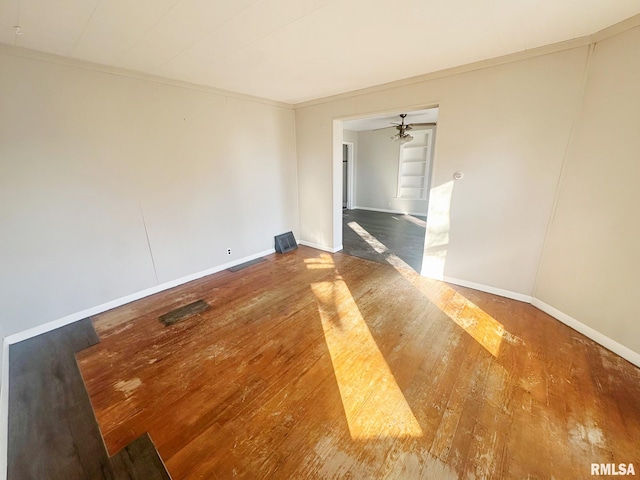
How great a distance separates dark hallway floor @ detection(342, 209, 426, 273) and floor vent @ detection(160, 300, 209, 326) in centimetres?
243

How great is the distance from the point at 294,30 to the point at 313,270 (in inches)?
105

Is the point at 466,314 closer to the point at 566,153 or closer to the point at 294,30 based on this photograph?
the point at 566,153

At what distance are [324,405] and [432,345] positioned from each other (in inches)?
41.7

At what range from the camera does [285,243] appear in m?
4.46

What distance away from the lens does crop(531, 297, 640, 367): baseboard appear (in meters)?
1.90

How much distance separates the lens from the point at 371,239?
506cm

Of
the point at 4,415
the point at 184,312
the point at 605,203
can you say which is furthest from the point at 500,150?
the point at 4,415

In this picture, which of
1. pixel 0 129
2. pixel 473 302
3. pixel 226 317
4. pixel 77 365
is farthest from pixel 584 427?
pixel 0 129

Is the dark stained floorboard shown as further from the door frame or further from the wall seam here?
the door frame

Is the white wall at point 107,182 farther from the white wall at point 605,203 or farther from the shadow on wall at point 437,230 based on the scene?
the white wall at point 605,203

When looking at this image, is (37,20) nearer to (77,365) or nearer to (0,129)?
(0,129)

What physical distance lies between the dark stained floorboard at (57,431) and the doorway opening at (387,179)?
375 centimetres

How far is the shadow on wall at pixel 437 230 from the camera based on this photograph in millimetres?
3004

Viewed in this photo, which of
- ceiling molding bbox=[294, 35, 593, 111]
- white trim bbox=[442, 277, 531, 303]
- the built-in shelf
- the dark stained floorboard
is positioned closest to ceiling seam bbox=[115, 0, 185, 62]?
ceiling molding bbox=[294, 35, 593, 111]
